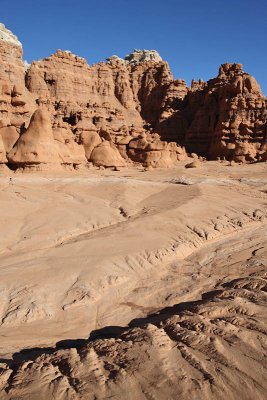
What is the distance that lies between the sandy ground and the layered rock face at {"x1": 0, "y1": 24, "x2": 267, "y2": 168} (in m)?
4.85

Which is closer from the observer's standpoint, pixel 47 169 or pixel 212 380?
pixel 212 380

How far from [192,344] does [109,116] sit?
1211 inches

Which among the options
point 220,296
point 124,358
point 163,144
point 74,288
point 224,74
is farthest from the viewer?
point 224,74

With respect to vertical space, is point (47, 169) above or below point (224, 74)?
below

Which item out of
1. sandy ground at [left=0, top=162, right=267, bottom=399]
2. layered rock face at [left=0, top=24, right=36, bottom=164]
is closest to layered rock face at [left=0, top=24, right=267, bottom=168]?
layered rock face at [left=0, top=24, right=36, bottom=164]

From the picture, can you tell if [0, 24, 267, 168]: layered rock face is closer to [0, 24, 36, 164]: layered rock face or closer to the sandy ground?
[0, 24, 36, 164]: layered rock face

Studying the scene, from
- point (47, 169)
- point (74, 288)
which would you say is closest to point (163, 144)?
point (47, 169)

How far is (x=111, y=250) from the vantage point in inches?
297

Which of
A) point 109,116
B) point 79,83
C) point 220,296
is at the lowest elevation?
point 220,296

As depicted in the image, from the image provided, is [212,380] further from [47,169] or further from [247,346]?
[47,169]

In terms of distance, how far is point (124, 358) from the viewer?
3154 millimetres

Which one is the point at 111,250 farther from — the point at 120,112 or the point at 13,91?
the point at 120,112

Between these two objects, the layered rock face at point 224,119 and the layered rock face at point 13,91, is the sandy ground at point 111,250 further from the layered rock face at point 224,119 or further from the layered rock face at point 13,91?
the layered rock face at point 224,119

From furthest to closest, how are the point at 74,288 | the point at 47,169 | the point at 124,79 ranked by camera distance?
the point at 124,79 < the point at 47,169 < the point at 74,288
